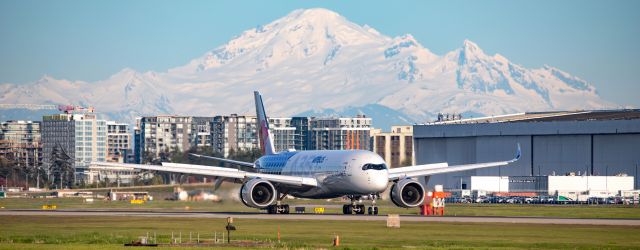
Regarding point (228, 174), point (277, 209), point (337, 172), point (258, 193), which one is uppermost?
point (337, 172)

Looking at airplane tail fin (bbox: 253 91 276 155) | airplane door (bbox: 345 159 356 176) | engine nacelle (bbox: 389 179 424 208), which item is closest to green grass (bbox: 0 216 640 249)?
airplane door (bbox: 345 159 356 176)

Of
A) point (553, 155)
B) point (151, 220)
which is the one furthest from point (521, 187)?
point (151, 220)

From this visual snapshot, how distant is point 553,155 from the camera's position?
176 m

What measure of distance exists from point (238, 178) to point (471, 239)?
3545cm

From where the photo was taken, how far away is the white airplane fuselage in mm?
86938

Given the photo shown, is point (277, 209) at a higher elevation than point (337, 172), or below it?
below

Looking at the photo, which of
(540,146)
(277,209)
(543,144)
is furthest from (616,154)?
(277,209)

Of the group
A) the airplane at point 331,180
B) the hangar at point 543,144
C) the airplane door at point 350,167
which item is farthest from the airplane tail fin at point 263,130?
the hangar at point 543,144

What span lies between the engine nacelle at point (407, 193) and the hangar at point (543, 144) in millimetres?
81697

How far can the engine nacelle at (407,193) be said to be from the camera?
89062 mm

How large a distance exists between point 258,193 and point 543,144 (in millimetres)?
95000

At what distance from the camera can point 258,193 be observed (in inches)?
3526

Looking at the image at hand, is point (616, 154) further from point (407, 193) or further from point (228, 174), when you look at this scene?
point (228, 174)

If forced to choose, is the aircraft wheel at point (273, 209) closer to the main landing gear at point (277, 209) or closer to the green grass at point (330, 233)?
the main landing gear at point (277, 209)
